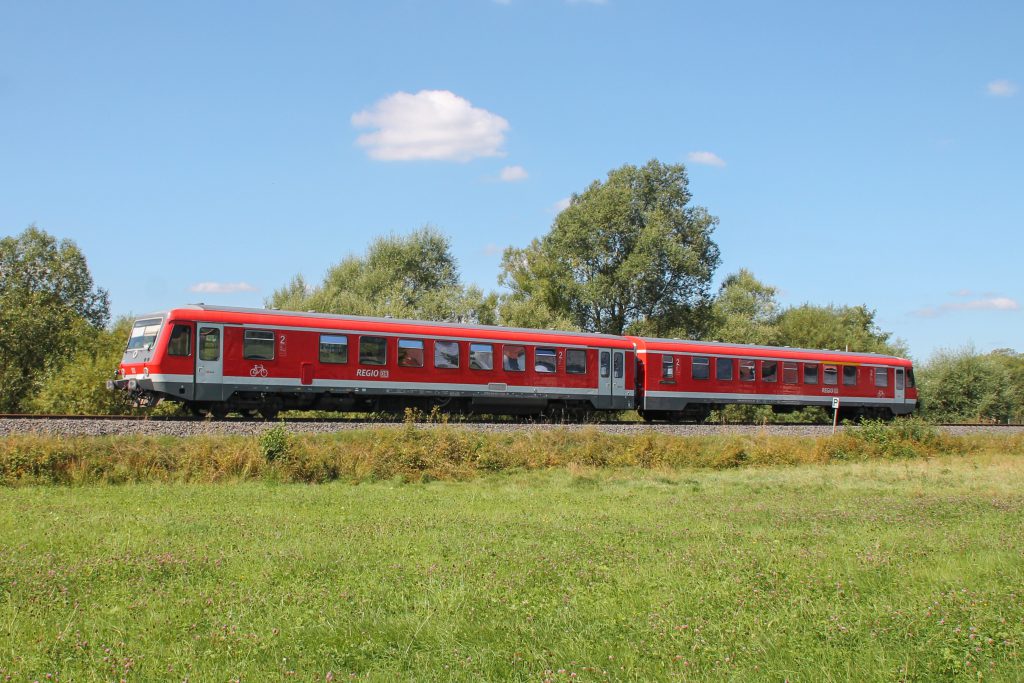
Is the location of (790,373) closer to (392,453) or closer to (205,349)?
(392,453)

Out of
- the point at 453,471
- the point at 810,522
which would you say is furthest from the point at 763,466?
the point at 810,522

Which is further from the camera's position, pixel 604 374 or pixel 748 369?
pixel 748 369

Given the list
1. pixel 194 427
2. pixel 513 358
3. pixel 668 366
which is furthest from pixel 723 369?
pixel 194 427

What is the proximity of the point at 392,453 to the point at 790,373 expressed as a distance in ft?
63.2

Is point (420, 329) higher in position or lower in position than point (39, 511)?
higher

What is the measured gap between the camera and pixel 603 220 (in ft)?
177

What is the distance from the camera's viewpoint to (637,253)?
53.0 meters

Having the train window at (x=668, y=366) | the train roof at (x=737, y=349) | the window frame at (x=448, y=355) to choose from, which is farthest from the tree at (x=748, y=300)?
the window frame at (x=448, y=355)

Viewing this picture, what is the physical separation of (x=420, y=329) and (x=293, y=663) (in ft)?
59.8

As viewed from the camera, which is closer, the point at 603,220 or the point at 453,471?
the point at 453,471

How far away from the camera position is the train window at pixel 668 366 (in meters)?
28.9

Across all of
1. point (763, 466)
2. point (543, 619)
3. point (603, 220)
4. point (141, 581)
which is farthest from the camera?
point (603, 220)

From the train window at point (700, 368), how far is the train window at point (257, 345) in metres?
14.1

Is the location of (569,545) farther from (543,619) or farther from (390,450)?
(390,450)
